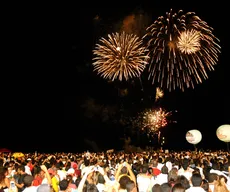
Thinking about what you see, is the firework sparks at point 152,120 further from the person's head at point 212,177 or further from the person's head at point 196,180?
the person's head at point 196,180

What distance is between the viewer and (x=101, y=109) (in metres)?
34.5

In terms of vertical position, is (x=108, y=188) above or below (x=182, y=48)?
below

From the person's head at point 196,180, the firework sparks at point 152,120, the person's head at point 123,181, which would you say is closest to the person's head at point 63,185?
the person's head at point 123,181

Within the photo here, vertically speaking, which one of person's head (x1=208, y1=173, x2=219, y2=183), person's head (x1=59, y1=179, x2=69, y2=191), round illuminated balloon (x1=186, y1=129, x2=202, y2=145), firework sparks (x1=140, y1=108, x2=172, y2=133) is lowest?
person's head (x1=59, y1=179, x2=69, y2=191)

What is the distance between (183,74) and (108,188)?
54.1ft

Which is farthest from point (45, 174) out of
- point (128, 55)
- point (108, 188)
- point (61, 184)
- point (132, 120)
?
point (132, 120)

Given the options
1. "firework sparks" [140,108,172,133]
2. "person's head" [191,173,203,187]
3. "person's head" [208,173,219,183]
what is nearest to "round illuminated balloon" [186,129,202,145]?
"firework sparks" [140,108,172,133]

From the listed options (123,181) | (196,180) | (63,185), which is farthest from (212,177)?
(63,185)

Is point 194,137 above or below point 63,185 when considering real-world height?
above

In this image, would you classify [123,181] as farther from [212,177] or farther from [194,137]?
[194,137]

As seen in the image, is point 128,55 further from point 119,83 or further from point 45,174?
point 45,174

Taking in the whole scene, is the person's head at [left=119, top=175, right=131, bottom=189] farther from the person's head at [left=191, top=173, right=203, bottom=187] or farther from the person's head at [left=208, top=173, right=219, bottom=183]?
the person's head at [left=208, top=173, right=219, bottom=183]

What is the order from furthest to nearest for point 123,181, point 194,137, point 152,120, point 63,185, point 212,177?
point 152,120 < point 194,137 < point 212,177 < point 63,185 < point 123,181

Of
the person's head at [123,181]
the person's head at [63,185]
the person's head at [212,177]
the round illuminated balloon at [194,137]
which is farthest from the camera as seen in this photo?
the round illuminated balloon at [194,137]
